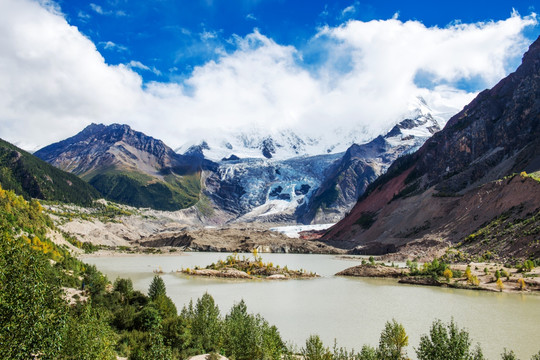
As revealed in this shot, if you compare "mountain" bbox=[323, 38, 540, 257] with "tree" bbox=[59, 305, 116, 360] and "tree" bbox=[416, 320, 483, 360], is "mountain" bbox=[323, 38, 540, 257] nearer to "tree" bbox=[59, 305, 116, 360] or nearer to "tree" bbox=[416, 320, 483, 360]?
"tree" bbox=[416, 320, 483, 360]

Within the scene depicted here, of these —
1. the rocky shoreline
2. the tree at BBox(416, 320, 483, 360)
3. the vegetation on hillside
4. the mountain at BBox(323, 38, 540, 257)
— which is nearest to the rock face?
the mountain at BBox(323, 38, 540, 257)

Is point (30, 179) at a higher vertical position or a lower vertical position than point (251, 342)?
higher

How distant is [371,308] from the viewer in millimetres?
36531

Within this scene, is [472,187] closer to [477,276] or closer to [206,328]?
[477,276]

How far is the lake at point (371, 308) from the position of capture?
86.9ft

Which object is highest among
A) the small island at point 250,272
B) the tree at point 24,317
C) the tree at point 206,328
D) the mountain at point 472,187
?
the mountain at point 472,187

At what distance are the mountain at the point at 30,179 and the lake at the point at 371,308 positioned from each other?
469 ft

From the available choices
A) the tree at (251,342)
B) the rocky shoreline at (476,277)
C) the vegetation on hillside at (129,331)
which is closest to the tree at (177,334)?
the vegetation on hillside at (129,331)

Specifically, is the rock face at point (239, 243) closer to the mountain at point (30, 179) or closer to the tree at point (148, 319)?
the mountain at point (30, 179)

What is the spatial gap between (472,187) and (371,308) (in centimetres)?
6946

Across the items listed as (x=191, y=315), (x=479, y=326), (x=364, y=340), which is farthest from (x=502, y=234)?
(x=191, y=315)

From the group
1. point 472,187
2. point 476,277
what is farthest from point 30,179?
point 476,277

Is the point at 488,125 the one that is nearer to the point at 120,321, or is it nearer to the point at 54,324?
the point at 120,321

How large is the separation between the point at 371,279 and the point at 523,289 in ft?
65.0
